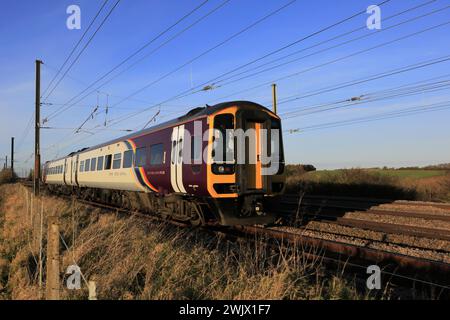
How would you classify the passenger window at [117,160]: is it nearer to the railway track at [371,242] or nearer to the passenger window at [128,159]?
the passenger window at [128,159]

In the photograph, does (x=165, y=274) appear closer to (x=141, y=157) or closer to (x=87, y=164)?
(x=141, y=157)

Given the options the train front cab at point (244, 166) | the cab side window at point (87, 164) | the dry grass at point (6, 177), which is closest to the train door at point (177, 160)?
the train front cab at point (244, 166)

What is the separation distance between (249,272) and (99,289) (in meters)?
2.15

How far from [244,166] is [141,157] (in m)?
5.01

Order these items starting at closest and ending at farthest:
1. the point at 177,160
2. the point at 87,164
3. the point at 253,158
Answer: the point at 253,158 → the point at 177,160 → the point at 87,164

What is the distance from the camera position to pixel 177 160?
10203 millimetres

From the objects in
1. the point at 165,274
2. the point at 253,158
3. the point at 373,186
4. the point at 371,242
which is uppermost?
the point at 253,158

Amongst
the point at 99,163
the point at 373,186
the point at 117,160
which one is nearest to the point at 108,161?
the point at 117,160

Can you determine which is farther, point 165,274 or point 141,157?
point 141,157

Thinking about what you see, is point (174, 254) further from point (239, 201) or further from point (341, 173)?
point (341, 173)

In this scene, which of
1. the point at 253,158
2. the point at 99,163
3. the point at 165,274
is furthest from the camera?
the point at 99,163

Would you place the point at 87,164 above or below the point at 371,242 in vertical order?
above

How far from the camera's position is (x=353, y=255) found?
7.37 m

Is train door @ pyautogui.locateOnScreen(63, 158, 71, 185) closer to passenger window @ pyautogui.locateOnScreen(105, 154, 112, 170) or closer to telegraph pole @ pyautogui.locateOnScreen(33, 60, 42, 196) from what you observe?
telegraph pole @ pyautogui.locateOnScreen(33, 60, 42, 196)
